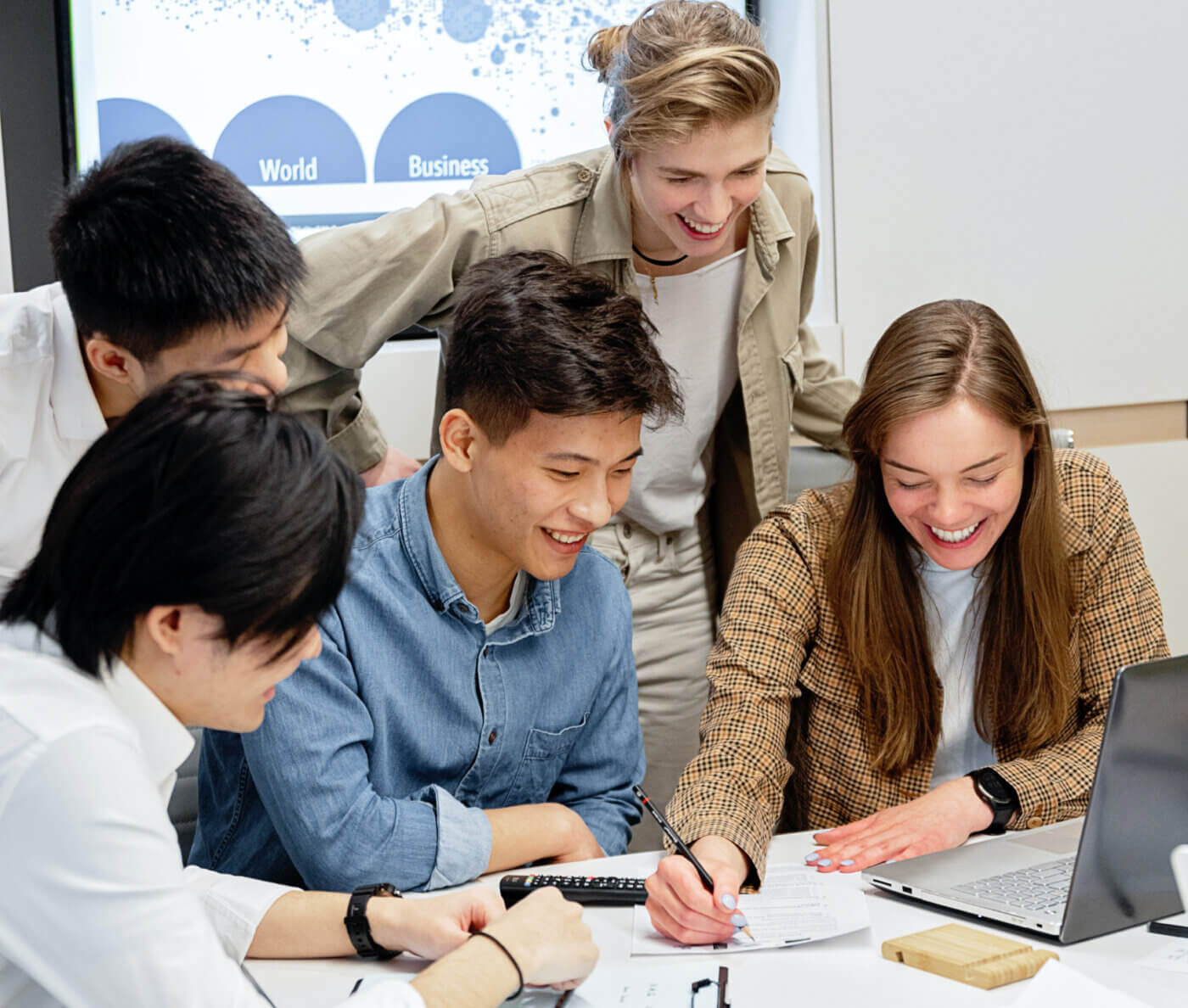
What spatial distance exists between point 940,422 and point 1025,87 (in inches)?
54.4

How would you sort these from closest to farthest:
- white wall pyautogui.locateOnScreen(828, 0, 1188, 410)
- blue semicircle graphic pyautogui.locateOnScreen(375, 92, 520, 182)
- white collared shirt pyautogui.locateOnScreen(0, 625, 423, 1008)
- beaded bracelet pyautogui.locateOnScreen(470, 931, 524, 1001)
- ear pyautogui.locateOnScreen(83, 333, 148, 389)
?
white collared shirt pyautogui.locateOnScreen(0, 625, 423, 1008) → beaded bracelet pyautogui.locateOnScreen(470, 931, 524, 1001) → ear pyautogui.locateOnScreen(83, 333, 148, 389) → blue semicircle graphic pyautogui.locateOnScreen(375, 92, 520, 182) → white wall pyautogui.locateOnScreen(828, 0, 1188, 410)

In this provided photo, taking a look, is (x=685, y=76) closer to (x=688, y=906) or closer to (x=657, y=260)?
(x=657, y=260)

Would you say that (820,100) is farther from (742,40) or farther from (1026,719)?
(1026,719)

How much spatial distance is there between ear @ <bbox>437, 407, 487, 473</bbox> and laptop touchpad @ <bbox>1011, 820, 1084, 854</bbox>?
27.6 inches

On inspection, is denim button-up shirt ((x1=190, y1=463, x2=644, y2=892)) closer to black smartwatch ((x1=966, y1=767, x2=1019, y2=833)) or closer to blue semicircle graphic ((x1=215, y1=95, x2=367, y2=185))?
black smartwatch ((x1=966, y1=767, x2=1019, y2=833))

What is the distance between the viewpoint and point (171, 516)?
803 millimetres

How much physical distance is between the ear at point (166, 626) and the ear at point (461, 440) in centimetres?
60

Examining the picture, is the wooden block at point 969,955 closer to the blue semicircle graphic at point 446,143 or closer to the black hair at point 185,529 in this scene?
the black hair at point 185,529

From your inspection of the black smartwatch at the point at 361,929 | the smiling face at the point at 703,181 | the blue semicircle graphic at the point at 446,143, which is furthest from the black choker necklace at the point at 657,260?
the black smartwatch at the point at 361,929

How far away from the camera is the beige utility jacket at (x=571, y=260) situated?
1.75 meters

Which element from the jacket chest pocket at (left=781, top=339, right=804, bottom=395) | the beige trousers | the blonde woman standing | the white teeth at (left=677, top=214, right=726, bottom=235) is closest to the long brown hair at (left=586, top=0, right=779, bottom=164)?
the blonde woman standing

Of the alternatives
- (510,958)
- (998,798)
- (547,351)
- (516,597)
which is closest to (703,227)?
(547,351)

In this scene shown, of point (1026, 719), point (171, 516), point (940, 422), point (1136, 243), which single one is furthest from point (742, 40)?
point (1136, 243)

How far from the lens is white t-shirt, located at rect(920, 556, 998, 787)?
A: 1.65 metres
